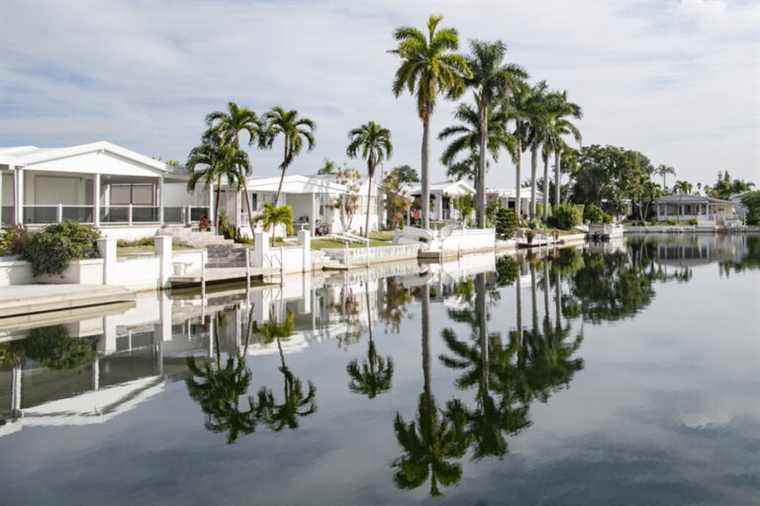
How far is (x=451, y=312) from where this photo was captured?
2075cm

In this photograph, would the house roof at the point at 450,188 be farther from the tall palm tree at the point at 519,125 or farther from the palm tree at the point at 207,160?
the palm tree at the point at 207,160

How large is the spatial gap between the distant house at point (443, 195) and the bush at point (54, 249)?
45.7 m

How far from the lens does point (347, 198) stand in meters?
52.1

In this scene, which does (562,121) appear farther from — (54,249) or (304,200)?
(54,249)

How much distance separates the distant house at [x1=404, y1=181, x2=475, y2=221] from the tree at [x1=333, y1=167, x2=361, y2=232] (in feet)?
46.9

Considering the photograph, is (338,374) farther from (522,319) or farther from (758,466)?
(522,319)

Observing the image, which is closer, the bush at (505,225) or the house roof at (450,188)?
the bush at (505,225)

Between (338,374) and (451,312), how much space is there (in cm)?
860

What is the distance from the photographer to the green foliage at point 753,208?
111688mm

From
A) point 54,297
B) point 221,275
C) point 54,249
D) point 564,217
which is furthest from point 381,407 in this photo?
point 564,217

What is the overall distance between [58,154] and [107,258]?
32.4 ft

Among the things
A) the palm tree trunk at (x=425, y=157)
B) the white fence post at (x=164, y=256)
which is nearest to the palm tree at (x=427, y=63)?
the palm tree trunk at (x=425, y=157)

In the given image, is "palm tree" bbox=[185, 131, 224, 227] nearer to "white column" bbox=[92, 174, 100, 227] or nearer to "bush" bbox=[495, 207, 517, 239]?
"white column" bbox=[92, 174, 100, 227]

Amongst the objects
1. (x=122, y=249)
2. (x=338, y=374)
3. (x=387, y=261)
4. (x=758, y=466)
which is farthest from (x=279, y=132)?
(x=758, y=466)
